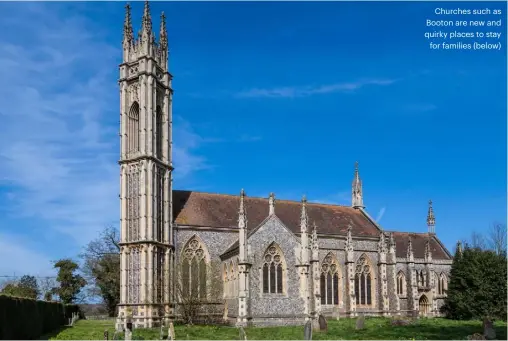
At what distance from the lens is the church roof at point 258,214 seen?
4788cm

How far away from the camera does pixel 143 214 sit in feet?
142

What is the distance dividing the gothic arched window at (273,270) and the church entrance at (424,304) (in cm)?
2017

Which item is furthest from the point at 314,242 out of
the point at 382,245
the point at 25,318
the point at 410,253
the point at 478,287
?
the point at 25,318

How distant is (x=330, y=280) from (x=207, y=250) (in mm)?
11024

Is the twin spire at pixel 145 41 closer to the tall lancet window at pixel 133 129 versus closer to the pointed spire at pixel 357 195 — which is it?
the tall lancet window at pixel 133 129

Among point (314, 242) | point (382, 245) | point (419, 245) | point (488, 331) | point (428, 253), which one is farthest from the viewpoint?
point (419, 245)

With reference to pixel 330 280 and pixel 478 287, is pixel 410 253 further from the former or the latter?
pixel 330 280

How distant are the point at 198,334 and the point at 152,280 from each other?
28.8 ft

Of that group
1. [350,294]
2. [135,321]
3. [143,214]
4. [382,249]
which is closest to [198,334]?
[135,321]

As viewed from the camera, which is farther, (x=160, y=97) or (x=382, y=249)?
(x=382, y=249)

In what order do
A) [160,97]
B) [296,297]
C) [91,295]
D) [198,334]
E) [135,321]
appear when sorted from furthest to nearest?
[91,295] < [160,97] < [296,297] < [135,321] < [198,334]

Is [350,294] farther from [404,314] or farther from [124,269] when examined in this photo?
[124,269]

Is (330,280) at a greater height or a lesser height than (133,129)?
lesser

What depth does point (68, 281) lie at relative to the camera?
68.5 m
